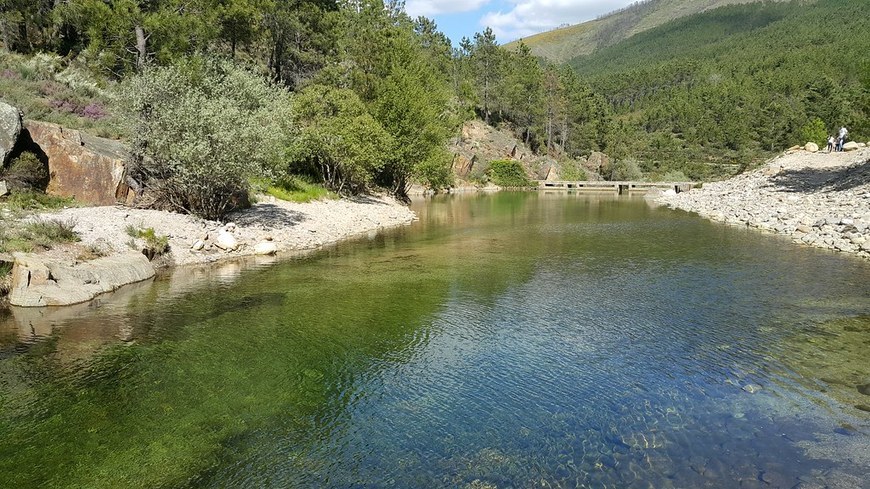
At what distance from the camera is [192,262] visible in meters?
26.3

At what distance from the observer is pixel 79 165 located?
94.7ft

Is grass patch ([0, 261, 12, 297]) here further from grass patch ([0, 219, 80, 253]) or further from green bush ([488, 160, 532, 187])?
green bush ([488, 160, 532, 187])

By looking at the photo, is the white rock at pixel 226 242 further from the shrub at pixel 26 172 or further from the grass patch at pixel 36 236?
the shrub at pixel 26 172

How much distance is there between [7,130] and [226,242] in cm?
1094

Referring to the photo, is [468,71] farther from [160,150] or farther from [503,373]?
[503,373]

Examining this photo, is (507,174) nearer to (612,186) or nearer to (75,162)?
(612,186)

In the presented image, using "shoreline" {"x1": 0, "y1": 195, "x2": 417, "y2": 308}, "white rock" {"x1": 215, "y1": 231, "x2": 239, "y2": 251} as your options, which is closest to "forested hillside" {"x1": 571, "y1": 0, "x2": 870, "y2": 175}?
"shoreline" {"x1": 0, "y1": 195, "x2": 417, "y2": 308}

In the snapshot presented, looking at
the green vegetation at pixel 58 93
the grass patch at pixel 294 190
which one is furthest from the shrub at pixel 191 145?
the grass patch at pixel 294 190

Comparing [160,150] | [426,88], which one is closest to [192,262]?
[160,150]

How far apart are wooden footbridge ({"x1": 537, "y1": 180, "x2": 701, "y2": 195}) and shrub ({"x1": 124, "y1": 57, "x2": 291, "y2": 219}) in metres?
80.7

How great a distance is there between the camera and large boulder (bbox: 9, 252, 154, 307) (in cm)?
1838

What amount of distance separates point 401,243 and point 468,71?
107 meters

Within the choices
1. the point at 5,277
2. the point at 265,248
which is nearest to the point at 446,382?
the point at 5,277

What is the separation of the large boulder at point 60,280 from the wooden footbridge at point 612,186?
89809 millimetres
